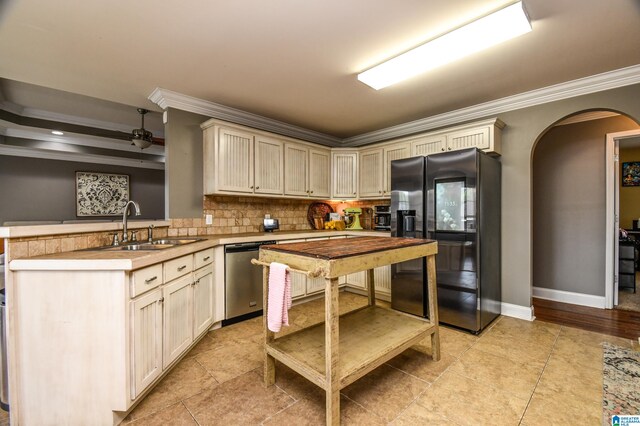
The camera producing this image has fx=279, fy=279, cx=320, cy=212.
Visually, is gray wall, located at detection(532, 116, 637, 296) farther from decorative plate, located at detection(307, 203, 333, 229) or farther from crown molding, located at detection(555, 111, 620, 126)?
decorative plate, located at detection(307, 203, 333, 229)

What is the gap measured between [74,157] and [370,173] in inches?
231

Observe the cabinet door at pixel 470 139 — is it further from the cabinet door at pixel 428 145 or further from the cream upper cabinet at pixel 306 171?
the cream upper cabinet at pixel 306 171

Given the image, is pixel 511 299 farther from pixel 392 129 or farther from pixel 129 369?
pixel 129 369

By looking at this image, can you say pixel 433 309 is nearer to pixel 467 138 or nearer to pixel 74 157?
pixel 467 138

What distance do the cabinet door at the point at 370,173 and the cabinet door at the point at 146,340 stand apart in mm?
3210

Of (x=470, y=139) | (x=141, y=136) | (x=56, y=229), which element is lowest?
(x=56, y=229)

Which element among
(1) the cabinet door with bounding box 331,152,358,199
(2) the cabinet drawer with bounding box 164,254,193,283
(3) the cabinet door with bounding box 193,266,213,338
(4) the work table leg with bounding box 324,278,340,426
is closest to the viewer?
(4) the work table leg with bounding box 324,278,340,426

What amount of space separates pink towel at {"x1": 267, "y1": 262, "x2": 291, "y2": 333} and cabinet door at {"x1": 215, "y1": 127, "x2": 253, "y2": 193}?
190cm

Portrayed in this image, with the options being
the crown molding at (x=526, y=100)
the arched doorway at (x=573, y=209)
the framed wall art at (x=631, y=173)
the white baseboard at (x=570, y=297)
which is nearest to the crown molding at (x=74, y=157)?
the crown molding at (x=526, y=100)

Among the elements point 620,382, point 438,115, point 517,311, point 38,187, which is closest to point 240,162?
point 438,115

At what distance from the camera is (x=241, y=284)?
3143 millimetres

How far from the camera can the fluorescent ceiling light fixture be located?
73.1 inches

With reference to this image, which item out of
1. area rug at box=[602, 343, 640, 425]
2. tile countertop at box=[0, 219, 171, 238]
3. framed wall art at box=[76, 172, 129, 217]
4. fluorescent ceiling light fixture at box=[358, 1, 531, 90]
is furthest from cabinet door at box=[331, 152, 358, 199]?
framed wall art at box=[76, 172, 129, 217]

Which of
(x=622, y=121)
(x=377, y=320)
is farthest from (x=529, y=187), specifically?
(x=377, y=320)
